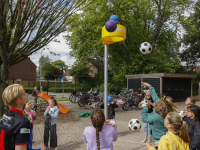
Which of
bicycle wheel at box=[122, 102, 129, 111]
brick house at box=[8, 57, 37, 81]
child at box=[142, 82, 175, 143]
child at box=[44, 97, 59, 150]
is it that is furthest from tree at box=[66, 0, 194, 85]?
brick house at box=[8, 57, 37, 81]

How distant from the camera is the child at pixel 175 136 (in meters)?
2.36

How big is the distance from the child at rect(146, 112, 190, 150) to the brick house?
4550cm

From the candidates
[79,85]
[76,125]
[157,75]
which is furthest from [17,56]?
[79,85]

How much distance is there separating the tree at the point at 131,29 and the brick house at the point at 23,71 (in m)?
27.5

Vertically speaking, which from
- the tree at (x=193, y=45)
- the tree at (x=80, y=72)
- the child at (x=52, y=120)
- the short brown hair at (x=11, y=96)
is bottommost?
the child at (x=52, y=120)

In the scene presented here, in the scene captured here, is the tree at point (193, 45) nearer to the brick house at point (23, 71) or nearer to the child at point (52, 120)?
the child at point (52, 120)

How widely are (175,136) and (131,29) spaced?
19409 millimetres

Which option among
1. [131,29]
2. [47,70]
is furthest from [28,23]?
[47,70]

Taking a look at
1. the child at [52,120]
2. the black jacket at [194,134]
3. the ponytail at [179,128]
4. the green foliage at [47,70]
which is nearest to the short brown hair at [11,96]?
the ponytail at [179,128]

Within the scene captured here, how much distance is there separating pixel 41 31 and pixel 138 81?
13.0 m

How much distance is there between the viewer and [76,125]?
8.93 meters

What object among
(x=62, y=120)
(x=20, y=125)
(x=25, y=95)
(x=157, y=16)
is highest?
(x=157, y=16)

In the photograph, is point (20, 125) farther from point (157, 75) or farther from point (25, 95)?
point (157, 75)

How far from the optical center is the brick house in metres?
43.8
